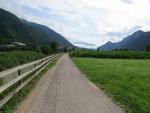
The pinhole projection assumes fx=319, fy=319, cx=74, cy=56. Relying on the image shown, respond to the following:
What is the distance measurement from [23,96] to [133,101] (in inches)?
154

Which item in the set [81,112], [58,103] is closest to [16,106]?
[58,103]

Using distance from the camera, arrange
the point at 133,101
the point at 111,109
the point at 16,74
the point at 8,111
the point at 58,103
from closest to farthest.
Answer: the point at 8,111 → the point at 111,109 → the point at 58,103 → the point at 133,101 → the point at 16,74

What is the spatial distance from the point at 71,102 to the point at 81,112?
1622 millimetres

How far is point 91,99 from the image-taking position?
11.3 metres

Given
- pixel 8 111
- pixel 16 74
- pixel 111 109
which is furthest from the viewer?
pixel 16 74

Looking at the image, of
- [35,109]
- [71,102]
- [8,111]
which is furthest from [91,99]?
[8,111]

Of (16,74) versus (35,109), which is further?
(16,74)

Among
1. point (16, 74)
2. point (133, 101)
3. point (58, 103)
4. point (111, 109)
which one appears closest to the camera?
point (111, 109)

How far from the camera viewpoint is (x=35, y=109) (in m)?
9.16

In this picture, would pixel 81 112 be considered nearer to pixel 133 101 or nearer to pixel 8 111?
pixel 8 111

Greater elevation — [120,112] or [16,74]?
[16,74]

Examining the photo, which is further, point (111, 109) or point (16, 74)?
Result: point (16, 74)

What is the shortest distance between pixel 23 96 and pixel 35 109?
2.45m

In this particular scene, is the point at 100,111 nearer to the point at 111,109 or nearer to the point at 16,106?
the point at 111,109
